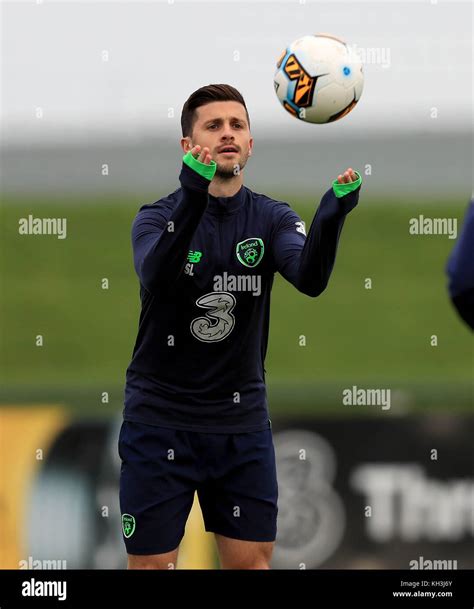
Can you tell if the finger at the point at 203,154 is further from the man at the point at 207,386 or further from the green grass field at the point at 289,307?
the green grass field at the point at 289,307

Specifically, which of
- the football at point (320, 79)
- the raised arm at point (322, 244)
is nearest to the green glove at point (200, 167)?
the raised arm at point (322, 244)

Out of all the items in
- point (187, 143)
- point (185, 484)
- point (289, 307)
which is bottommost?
point (185, 484)

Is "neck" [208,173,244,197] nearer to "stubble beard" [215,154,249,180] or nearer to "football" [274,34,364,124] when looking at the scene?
"stubble beard" [215,154,249,180]

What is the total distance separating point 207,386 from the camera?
20.2 ft

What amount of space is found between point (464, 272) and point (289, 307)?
17.7 meters

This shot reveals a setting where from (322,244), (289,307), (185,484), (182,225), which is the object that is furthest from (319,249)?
(289,307)

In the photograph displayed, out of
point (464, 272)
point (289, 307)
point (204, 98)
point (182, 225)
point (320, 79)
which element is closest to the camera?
point (464, 272)

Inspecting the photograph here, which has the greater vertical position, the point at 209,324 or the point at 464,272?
the point at 464,272

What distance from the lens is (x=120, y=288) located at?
22344mm

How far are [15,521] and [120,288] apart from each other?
40.6 ft

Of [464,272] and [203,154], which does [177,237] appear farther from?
[464,272]

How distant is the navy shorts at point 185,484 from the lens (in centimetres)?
612
